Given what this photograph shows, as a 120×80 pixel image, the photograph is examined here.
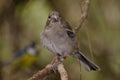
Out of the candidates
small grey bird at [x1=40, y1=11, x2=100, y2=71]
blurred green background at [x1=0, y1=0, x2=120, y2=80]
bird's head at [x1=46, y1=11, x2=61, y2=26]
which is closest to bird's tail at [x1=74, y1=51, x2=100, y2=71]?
small grey bird at [x1=40, y1=11, x2=100, y2=71]

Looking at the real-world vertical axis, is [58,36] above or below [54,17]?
below

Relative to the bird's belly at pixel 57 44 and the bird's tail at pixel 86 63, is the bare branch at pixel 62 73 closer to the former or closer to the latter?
the bird's belly at pixel 57 44

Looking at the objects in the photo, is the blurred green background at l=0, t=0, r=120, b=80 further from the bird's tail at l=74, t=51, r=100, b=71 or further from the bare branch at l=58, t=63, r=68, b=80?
the bare branch at l=58, t=63, r=68, b=80

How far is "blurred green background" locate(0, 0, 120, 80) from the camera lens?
535 cm

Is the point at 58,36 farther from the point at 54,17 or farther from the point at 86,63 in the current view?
the point at 86,63

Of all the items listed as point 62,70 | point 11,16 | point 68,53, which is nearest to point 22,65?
point 11,16

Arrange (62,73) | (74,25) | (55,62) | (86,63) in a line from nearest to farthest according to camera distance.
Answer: (62,73), (55,62), (86,63), (74,25)

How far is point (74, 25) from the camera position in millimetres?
5195

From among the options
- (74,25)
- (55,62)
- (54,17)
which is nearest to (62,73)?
(55,62)

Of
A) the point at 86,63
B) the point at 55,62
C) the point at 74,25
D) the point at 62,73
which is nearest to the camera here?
the point at 62,73

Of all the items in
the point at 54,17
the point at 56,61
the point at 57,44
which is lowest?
the point at 56,61

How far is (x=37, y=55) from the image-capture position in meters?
6.28

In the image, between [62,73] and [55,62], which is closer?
[62,73]

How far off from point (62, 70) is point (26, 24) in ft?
9.96
